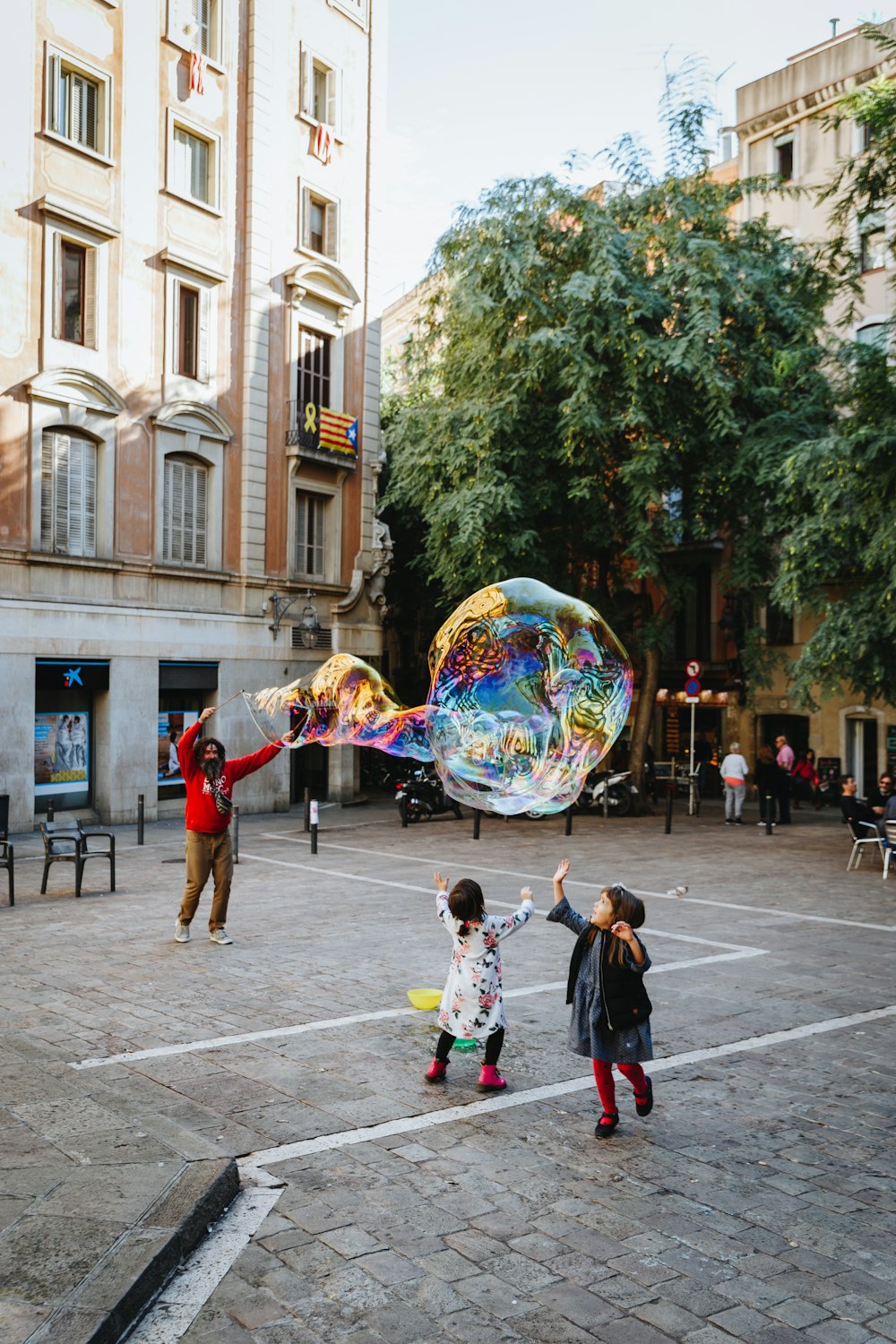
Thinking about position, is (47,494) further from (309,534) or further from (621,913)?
(621,913)

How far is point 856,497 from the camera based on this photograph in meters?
18.2

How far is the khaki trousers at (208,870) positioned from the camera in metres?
11.1

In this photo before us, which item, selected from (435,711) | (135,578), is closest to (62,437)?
(135,578)

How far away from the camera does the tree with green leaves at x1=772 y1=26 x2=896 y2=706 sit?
55.3ft

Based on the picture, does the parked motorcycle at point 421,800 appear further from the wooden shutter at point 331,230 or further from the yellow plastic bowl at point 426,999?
the yellow plastic bowl at point 426,999

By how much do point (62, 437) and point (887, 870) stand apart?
16331mm

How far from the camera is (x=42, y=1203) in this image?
507 cm

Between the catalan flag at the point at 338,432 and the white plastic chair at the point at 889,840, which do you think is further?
the catalan flag at the point at 338,432

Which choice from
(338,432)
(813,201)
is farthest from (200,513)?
(813,201)

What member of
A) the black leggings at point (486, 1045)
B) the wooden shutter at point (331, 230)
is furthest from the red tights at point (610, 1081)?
the wooden shutter at point (331, 230)

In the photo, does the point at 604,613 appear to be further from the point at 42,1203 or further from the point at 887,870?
the point at 42,1203

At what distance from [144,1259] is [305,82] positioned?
27817 millimetres

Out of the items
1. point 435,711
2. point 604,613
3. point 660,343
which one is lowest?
point 435,711

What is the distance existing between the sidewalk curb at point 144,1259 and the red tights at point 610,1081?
2066 millimetres
